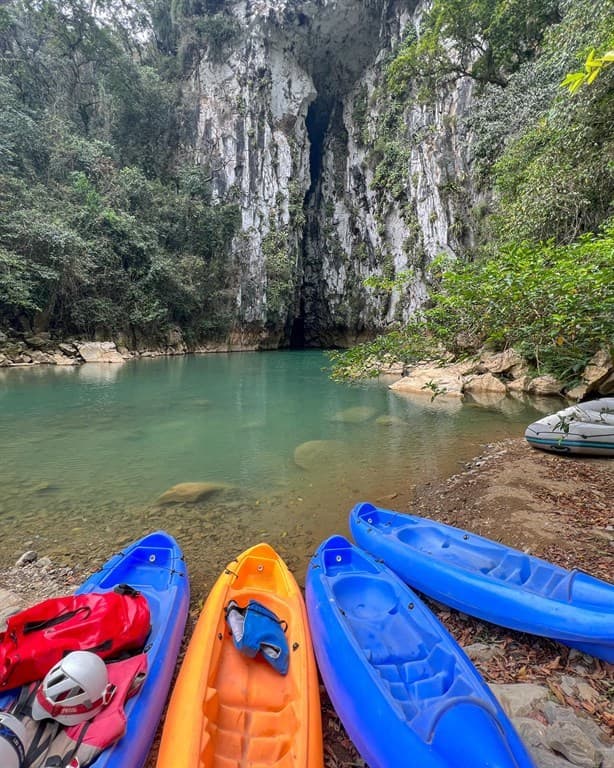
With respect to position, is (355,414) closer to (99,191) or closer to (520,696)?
(520,696)

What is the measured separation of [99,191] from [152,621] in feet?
85.9

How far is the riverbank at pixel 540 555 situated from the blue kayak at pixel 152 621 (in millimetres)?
140

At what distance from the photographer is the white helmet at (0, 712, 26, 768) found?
1049 mm

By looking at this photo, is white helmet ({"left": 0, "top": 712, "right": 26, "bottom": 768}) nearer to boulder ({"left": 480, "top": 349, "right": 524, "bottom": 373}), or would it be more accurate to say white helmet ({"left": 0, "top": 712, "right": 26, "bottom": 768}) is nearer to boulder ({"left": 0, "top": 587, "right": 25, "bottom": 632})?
boulder ({"left": 0, "top": 587, "right": 25, "bottom": 632})

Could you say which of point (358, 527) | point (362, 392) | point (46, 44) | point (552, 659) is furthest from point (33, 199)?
point (552, 659)

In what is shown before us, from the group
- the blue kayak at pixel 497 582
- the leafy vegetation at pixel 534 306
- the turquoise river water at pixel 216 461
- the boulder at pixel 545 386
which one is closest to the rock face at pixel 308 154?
the boulder at pixel 545 386

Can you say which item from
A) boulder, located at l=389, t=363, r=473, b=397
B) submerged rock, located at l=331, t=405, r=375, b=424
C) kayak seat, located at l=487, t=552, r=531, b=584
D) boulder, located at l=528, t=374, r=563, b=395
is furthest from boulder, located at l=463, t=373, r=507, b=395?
kayak seat, located at l=487, t=552, r=531, b=584

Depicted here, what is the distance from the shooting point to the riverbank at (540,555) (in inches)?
51.3

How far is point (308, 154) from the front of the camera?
3053cm

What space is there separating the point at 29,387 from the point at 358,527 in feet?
38.3

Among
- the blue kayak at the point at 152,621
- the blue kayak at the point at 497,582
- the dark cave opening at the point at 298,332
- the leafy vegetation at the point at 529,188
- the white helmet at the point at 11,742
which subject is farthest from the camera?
the dark cave opening at the point at 298,332

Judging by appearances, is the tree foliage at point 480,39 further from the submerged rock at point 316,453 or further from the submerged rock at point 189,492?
the submerged rock at point 189,492

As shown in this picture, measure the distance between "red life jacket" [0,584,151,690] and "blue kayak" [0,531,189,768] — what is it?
85mm

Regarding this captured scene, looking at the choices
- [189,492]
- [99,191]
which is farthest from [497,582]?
[99,191]
